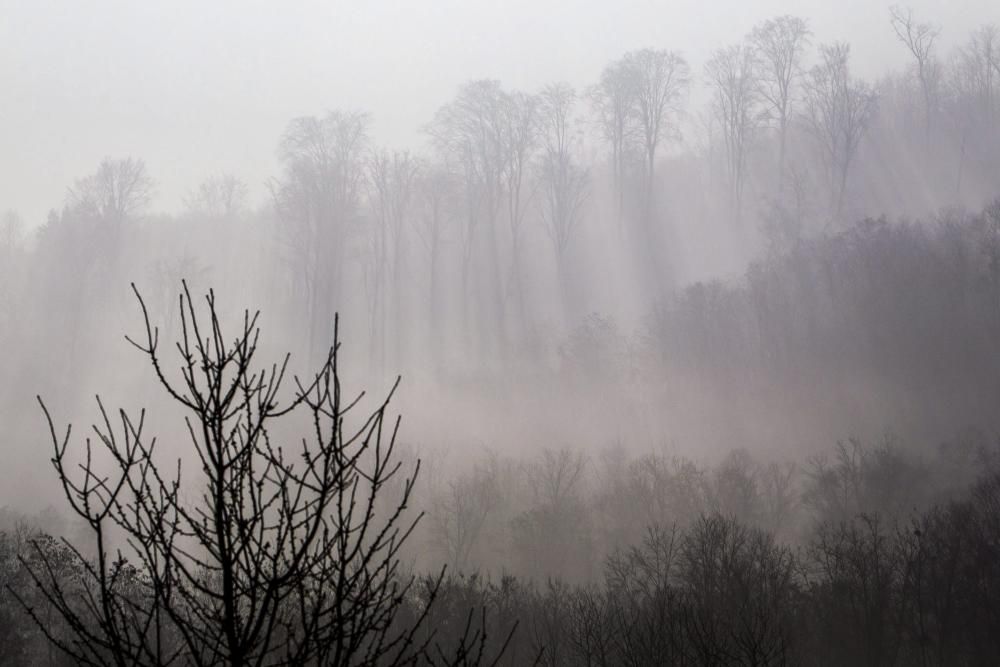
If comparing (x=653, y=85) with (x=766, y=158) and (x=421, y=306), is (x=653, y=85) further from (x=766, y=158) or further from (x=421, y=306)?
(x=421, y=306)

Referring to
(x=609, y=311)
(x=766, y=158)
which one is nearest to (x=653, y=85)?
(x=766, y=158)

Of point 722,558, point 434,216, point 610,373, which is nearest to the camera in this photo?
point 722,558

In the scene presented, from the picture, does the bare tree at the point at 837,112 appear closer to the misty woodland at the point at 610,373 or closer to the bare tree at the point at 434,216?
the misty woodland at the point at 610,373

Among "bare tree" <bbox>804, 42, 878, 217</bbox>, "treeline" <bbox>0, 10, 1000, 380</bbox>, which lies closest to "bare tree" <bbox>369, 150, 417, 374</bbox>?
"treeline" <bbox>0, 10, 1000, 380</bbox>

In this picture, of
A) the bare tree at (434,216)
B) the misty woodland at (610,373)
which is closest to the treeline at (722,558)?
the misty woodland at (610,373)

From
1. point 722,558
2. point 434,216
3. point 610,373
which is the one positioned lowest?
point 722,558

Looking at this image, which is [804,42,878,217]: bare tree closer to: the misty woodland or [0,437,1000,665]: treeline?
the misty woodland

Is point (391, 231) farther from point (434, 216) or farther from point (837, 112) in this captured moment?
point (837, 112)

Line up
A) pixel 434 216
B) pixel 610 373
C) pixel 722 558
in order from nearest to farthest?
pixel 722 558 → pixel 610 373 → pixel 434 216

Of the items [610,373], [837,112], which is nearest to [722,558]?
[610,373]

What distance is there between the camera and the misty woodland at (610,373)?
21203 millimetres

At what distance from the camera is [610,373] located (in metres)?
33.0

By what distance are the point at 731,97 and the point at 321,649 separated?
133 feet

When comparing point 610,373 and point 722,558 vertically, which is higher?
point 610,373
